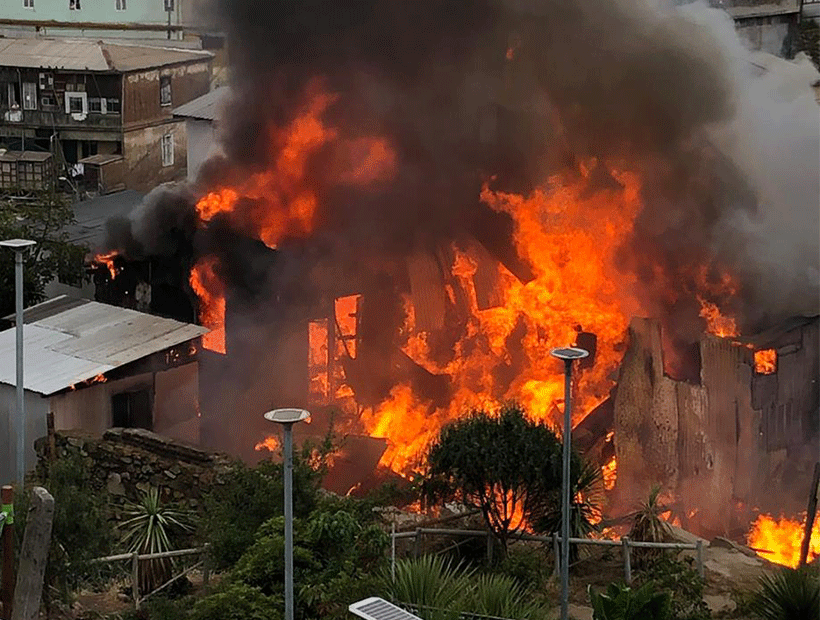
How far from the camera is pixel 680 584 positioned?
1395cm

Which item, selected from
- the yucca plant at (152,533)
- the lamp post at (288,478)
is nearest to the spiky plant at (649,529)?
the yucca plant at (152,533)

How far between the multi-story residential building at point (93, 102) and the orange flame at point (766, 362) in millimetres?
26317

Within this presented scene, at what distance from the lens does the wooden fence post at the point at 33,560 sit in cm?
1195

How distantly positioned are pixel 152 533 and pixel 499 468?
3962mm

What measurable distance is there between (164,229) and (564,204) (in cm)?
765

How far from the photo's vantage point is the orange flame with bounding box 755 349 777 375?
19.4 meters

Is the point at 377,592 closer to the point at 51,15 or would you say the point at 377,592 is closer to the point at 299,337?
the point at 299,337

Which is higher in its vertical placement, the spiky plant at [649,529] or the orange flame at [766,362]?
the orange flame at [766,362]

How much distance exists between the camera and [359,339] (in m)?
23.6

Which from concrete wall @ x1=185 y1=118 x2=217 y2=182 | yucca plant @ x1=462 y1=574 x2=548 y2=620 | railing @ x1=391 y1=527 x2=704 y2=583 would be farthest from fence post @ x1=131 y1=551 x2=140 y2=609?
concrete wall @ x1=185 y1=118 x2=217 y2=182

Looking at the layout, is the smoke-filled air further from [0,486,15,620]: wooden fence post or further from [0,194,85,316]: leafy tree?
[0,486,15,620]: wooden fence post

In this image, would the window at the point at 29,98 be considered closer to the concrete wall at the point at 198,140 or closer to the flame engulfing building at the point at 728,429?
the concrete wall at the point at 198,140

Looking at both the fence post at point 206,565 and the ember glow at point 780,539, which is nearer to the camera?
the fence post at point 206,565

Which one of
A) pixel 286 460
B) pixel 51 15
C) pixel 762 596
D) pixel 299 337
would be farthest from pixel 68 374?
pixel 51 15
